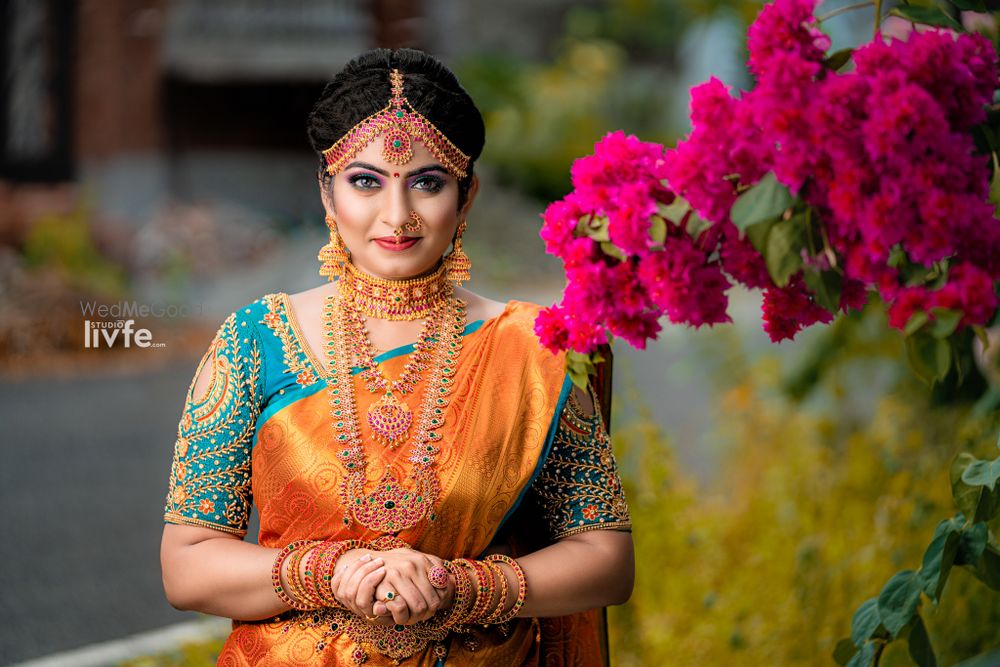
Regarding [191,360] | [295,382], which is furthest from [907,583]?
[191,360]

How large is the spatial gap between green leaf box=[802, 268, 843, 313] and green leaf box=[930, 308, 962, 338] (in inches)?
4.4

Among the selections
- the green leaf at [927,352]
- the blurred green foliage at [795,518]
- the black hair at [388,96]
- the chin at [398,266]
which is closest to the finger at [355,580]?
the chin at [398,266]

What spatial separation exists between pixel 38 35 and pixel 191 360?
366 cm

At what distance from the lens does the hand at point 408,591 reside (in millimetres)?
1506

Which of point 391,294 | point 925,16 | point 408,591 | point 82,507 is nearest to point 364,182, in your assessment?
point 391,294

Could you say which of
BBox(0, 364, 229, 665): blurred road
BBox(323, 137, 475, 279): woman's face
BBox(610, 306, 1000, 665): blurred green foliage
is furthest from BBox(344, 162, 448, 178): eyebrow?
BBox(0, 364, 229, 665): blurred road

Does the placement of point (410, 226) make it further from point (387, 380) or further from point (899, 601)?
point (899, 601)

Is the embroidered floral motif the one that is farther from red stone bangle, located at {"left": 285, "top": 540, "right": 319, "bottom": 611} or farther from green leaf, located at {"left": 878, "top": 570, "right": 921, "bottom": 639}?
green leaf, located at {"left": 878, "top": 570, "right": 921, "bottom": 639}

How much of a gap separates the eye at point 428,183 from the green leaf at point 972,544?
980 mm

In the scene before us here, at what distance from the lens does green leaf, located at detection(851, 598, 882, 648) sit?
5.58ft

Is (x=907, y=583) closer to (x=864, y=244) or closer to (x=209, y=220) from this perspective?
(x=864, y=244)

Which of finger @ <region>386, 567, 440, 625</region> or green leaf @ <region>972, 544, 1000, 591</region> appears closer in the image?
finger @ <region>386, 567, 440, 625</region>

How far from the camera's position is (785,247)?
4.06 ft

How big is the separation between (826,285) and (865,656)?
0.81m
